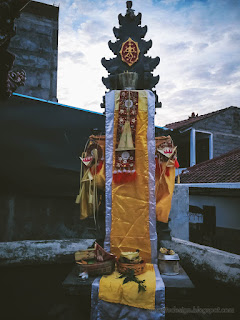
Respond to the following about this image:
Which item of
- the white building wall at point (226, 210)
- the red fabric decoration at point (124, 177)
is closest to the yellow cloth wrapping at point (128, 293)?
the red fabric decoration at point (124, 177)

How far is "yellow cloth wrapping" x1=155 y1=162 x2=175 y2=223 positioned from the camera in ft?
15.3

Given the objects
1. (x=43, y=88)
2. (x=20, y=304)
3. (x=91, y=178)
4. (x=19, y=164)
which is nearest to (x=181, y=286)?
(x=91, y=178)

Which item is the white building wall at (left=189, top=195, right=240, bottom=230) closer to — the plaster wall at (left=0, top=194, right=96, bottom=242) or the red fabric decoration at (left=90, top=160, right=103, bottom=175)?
the plaster wall at (left=0, top=194, right=96, bottom=242)

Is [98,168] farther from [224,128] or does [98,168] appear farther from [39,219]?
[224,128]

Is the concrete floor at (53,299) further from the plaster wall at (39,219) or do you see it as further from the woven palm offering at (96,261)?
the plaster wall at (39,219)

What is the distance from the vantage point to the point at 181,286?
3.65 meters

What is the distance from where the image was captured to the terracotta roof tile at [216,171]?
1196cm

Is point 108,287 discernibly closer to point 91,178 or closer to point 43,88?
point 91,178

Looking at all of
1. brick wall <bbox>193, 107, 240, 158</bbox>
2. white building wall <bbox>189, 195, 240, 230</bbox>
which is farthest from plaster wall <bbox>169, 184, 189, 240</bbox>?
brick wall <bbox>193, 107, 240, 158</bbox>

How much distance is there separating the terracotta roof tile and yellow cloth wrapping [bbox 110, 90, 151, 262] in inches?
A: 310

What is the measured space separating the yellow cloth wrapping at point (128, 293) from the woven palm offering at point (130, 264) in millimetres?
198

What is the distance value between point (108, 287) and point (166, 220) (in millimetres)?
1635

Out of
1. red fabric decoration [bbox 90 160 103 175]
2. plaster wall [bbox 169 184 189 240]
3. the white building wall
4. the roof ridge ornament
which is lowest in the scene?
the white building wall

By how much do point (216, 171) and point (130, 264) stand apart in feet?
34.4
